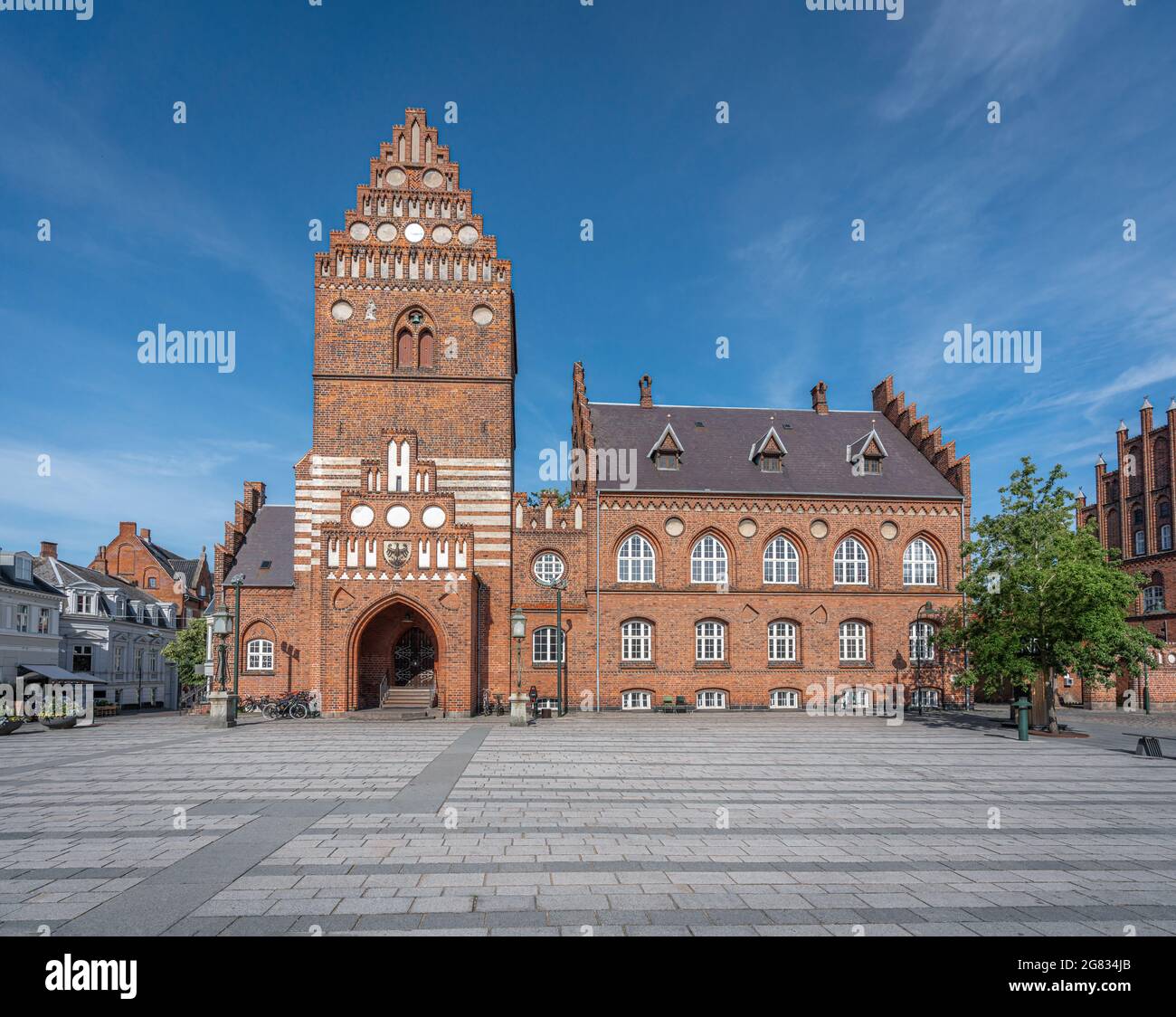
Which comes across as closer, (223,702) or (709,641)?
(223,702)

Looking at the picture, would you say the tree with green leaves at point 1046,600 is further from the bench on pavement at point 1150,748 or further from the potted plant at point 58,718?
the potted plant at point 58,718

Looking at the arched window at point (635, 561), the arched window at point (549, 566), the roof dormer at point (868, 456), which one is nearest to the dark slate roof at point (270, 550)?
the arched window at point (549, 566)

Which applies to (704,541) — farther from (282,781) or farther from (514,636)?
(282,781)

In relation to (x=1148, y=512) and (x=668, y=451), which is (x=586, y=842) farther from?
(x=1148, y=512)

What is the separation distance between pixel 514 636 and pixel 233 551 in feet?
51.1

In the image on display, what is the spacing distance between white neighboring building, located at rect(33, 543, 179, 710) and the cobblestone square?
34473 mm

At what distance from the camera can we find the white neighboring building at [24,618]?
39438 mm

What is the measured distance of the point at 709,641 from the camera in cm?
3569

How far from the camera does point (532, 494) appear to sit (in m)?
55.2

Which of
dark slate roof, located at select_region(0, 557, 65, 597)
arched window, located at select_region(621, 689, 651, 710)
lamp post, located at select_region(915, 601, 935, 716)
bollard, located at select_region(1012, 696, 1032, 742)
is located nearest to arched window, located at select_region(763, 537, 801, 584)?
lamp post, located at select_region(915, 601, 935, 716)

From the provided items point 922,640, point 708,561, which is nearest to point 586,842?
point 708,561

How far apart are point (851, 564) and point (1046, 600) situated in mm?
12174

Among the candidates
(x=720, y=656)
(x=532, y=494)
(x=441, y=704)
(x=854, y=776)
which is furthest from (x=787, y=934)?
(x=532, y=494)

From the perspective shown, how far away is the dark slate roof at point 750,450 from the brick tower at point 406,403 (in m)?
6.31
